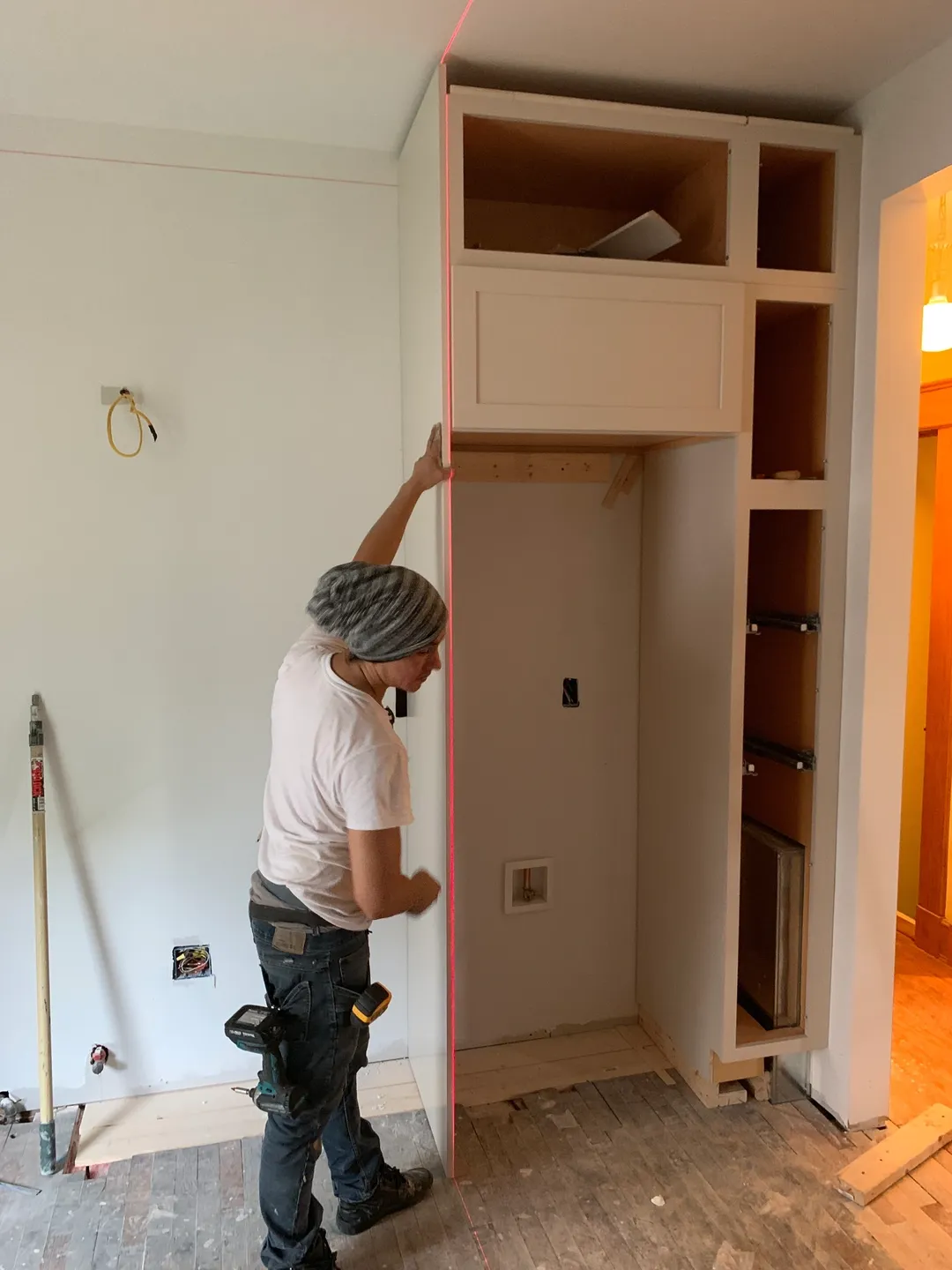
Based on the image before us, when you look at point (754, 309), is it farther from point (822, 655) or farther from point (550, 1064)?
point (550, 1064)

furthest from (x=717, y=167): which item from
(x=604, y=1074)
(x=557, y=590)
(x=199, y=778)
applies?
(x=604, y=1074)

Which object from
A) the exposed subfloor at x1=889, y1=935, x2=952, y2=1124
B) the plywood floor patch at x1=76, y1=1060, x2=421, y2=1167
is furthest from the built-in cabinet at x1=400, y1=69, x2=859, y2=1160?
the exposed subfloor at x1=889, y1=935, x2=952, y2=1124

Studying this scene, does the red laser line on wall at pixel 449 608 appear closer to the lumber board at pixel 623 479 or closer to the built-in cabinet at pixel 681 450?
the built-in cabinet at pixel 681 450

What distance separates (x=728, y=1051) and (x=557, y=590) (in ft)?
4.21

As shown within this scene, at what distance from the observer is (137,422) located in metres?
2.36

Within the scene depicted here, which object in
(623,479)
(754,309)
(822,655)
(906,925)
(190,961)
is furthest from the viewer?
(906,925)

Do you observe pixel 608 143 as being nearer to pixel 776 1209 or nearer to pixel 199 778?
pixel 199 778

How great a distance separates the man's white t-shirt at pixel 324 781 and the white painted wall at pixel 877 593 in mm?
1213

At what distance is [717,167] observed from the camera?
218 cm

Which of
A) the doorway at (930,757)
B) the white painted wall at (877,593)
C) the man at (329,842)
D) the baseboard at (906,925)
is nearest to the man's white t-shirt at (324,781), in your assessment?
the man at (329,842)

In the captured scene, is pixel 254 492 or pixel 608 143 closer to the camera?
pixel 608 143

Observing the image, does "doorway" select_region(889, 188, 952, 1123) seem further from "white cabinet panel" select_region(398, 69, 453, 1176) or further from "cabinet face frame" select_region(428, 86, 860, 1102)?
"white cabinet panel" select_region(398, 69, 453, 1176)

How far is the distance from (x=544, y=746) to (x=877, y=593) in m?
0.99

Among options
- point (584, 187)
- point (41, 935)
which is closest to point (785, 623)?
point (584, 187)
